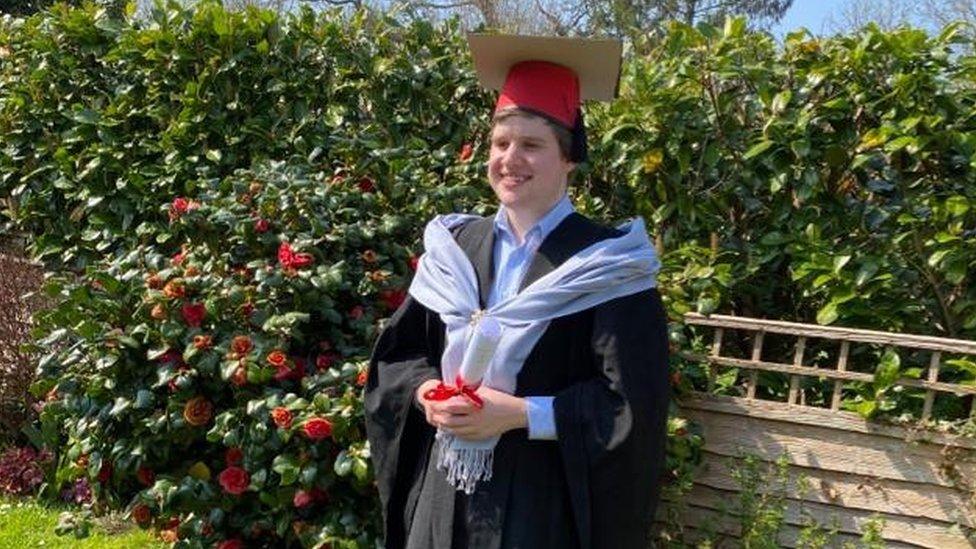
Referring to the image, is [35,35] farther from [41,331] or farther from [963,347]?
[963,347]

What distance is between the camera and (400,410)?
238cm

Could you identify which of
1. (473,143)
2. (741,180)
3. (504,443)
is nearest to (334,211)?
(473,143)

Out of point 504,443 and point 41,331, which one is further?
point 41,331

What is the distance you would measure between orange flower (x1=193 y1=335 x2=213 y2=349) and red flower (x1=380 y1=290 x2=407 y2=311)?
566mm

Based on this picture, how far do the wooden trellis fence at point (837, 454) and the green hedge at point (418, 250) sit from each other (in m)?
0.08

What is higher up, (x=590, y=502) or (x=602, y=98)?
(x=602, y=98)

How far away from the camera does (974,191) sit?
3.28m

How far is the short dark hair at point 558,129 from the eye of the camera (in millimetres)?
2176

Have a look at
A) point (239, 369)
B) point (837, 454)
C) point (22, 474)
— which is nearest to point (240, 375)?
point (239, 369)

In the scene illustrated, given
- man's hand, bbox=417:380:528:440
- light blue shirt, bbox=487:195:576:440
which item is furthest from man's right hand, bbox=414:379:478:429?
light blue shirt, bbox=487:195:576:440

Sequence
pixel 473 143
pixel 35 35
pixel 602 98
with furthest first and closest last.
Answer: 1. pixel 35 35
2. pixel 473 143
3. pixel 602 98

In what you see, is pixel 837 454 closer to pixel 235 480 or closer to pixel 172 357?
pixel 235 480

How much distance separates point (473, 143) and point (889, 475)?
2075mm

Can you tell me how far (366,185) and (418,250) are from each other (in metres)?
0.35
